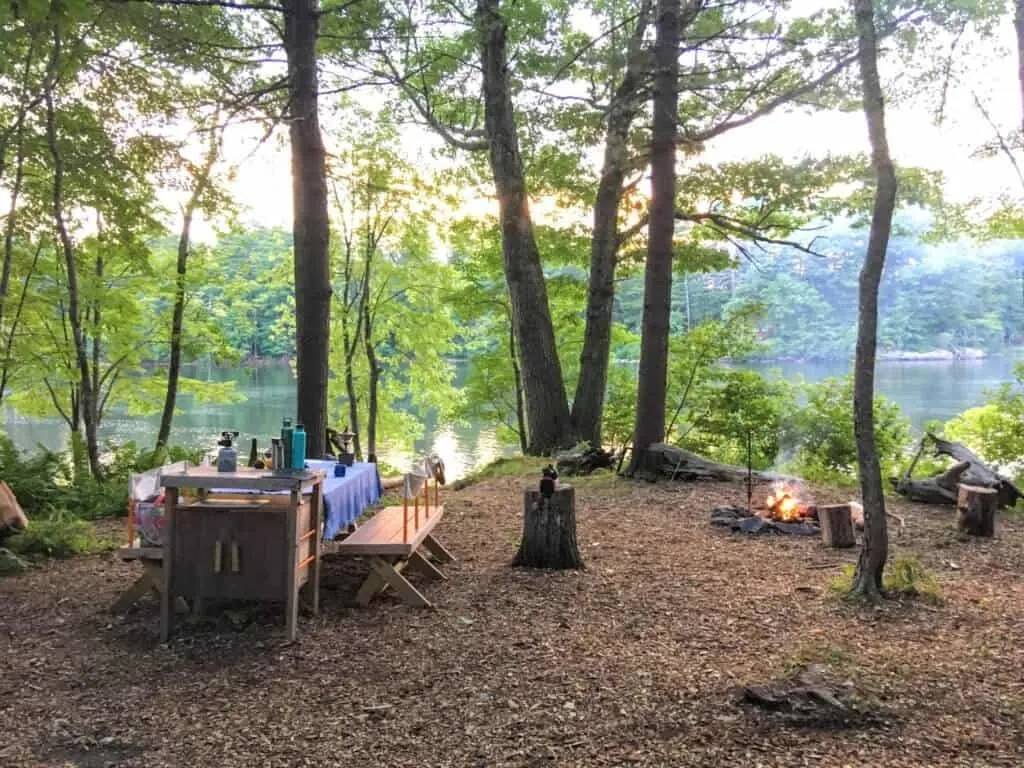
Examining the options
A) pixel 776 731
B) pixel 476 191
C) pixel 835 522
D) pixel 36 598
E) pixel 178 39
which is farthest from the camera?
pixel 476 191

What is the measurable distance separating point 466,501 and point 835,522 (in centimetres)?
351

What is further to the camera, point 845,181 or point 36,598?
point 845,181

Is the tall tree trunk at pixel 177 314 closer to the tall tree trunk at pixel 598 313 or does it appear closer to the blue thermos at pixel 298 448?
the tall tree trunk at pixel 598 313

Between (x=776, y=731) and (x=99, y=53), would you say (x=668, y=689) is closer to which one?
(x=776, y=731)

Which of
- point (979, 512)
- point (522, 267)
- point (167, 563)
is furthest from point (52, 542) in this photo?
point (979, 512)

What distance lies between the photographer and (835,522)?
5270 millimetres

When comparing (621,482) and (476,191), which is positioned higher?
(476,191)

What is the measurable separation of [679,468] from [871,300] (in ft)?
14.0

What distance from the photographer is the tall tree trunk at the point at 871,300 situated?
3850 mm

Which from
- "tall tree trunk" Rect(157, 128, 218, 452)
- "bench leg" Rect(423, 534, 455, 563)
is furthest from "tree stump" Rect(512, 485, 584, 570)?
"tall tree trunk" Rect(157, 128, 218, 452)

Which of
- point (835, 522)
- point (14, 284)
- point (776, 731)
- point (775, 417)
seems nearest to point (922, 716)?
point (776, 731)

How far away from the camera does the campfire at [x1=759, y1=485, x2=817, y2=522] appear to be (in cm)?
604

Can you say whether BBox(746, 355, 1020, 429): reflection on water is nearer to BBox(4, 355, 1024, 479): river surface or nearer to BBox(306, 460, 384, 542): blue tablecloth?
BBox(4, 355, 1024, 479): river surface

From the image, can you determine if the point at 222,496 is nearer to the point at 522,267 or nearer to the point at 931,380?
the point at 522,267
